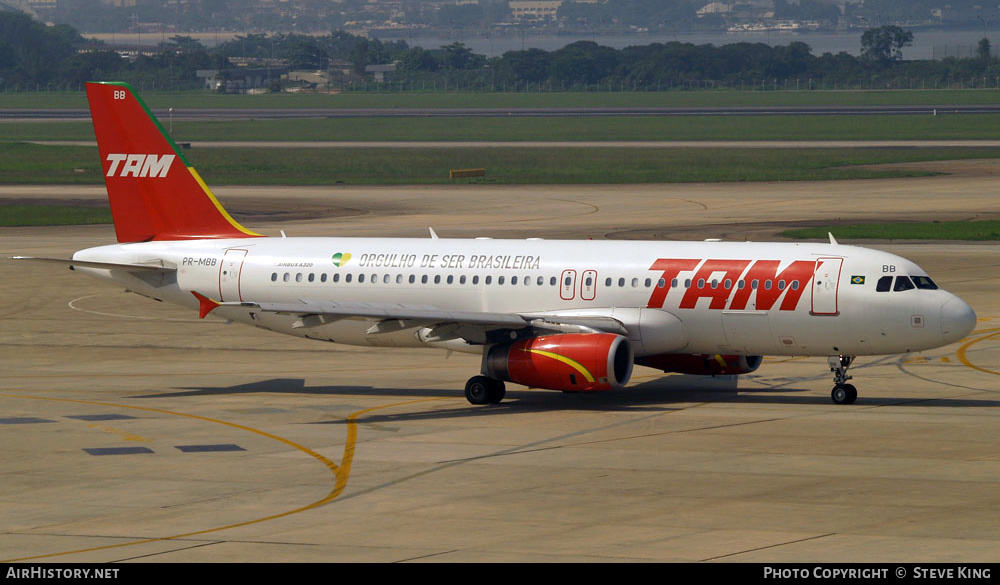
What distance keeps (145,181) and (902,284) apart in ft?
80.4

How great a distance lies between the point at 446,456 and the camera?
34688 mm

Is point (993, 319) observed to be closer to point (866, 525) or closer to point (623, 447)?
point (623, 447)

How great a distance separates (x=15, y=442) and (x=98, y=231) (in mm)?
57138

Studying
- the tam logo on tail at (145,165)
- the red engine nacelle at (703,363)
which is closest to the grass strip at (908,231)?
the red engine nacelle at (703,363)

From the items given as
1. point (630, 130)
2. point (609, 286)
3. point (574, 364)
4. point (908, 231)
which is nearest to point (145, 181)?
point (609, 286)

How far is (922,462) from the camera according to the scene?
3306 cm

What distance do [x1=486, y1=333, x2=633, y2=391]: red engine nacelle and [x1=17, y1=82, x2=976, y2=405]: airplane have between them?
0.13 ft

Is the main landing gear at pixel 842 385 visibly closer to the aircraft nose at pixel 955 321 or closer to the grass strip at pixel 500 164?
the aircraft nose at pixel 955 321

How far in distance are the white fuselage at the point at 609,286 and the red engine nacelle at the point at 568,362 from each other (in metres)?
1.95

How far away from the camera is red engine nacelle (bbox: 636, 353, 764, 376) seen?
43719mm

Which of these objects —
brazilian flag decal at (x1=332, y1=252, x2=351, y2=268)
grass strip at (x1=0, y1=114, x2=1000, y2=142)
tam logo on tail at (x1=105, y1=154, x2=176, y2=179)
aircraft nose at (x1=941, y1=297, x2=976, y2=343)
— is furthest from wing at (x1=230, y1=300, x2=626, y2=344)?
grass strip at (x1=0, y1=114, x2=1000, y2=142)

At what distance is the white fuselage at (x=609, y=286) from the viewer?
133 feet

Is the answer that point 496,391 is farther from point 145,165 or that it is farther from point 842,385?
point 145,165
